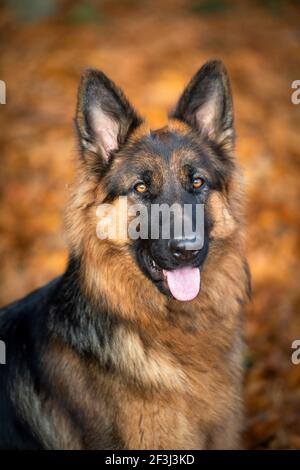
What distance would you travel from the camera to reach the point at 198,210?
14.0 ft

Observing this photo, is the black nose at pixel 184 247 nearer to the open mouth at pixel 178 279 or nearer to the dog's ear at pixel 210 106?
the open mouth at pixel 178 279

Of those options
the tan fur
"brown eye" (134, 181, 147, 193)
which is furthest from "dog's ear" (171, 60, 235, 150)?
"brown eye" (134, 181, 147, 193)

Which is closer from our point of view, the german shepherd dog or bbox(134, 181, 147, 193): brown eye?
the german shepherd dog

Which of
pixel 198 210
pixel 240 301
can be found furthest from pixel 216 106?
pixel 240 301

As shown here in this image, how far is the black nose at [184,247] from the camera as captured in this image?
398 centimetres

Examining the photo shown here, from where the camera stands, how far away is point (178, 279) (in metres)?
4.16

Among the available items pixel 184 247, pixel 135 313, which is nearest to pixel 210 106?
pixel 184 247

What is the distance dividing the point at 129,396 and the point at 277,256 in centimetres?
411

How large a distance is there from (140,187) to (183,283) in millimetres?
729

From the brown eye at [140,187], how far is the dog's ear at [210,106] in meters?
0.70

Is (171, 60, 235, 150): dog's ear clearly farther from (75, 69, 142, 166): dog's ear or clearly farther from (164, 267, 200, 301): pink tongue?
(164, 267, 200, 301): pink tongue

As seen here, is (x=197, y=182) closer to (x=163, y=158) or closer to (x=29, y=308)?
(x=163, y=158)

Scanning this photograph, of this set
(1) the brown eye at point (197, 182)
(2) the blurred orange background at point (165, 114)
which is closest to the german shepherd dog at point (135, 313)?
(1) the brown eye at point (197, 182)

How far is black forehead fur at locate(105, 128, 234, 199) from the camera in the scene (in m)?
4.29
